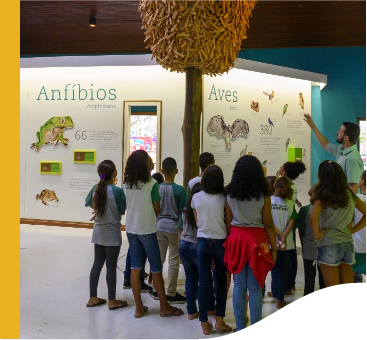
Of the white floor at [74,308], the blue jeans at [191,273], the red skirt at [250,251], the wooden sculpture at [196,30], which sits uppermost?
the wooden sculpture at [196,30]

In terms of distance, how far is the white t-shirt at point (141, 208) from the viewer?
220 centimetres

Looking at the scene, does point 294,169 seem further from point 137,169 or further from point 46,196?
point 46,196

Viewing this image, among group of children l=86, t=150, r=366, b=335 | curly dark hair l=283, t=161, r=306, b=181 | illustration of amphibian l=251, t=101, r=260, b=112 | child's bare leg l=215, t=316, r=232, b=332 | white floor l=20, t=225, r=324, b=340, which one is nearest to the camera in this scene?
group of children l=86, t=150, r=366, b=335

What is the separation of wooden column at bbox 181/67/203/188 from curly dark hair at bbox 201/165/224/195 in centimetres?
49

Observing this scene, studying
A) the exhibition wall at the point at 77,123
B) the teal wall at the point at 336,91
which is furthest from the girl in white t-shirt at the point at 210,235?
the exhibition wall at the point at 77,123

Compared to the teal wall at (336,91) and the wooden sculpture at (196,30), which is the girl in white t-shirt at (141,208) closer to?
the wooden sculpture at (196,30)

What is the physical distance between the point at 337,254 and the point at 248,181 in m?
0.63

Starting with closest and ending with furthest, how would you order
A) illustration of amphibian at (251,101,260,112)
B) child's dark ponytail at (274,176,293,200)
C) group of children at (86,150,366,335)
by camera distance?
group of children at (86,150,366,335) → child's dark ponytail at (274,176,293,200) → illustration of amphibian at (251,101,260,112)

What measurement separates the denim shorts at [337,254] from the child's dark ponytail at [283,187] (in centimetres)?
29

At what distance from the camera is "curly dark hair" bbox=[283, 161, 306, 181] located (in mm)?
875

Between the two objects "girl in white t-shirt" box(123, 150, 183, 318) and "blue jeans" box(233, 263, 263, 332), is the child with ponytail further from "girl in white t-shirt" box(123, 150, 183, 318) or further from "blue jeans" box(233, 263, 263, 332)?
"blue jeans" box(233, 263, 263, 332)

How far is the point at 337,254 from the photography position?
717 mm

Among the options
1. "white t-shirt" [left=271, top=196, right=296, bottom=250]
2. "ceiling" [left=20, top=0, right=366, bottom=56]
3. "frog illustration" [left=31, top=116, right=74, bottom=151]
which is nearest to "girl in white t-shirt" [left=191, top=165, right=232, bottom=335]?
"white t-shirt" [left=271, top=196, right=296, bottom=250]

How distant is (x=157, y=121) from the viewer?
461 centimetres
